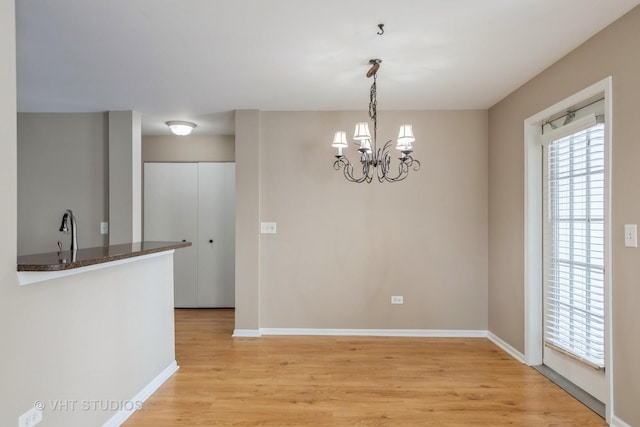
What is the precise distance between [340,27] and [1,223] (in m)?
2.04

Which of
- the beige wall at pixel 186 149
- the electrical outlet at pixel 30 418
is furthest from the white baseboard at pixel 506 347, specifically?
the beige wall at pixel 186 149

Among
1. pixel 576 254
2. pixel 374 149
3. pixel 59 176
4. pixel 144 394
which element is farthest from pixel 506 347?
pixel 59 176

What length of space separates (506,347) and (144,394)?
3.22 metres

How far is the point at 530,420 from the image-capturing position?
228 centimetres

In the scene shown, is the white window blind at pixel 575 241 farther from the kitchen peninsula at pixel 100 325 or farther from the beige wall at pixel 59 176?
the beige wall at pixel 59 176

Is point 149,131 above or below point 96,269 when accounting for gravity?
above

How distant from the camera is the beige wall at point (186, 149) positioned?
16.8 ft

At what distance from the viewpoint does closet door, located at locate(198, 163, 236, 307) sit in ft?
16.8

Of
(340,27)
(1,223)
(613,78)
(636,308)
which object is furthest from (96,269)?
(613,78)

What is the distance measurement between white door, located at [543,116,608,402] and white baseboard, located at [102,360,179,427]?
3.07m

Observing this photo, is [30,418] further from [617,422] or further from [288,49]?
[617,422]

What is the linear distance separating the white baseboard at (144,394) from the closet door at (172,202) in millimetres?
2296

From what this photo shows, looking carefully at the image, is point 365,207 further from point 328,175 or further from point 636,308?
point 636,308

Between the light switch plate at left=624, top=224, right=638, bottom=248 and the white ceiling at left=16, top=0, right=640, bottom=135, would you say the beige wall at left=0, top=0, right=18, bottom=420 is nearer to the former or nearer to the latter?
the white ceiling at left=16, top=0, right=640, bottom=135
